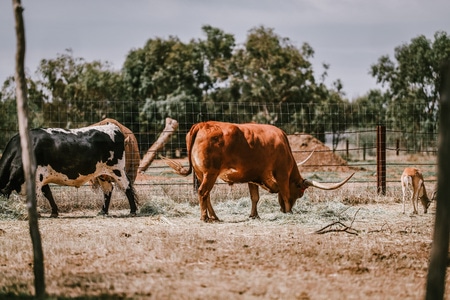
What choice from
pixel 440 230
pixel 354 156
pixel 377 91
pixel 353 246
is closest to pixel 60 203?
pixel 353 246

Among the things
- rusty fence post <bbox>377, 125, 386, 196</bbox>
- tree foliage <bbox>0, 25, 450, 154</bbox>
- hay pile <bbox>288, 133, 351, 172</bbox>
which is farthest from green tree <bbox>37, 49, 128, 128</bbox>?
rusty fence post <bbox>377, 125, 386, 196</bbox>

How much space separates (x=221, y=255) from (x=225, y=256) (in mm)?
74

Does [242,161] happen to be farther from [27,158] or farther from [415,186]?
[27,158]

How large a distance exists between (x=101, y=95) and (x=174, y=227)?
37810 millimetres

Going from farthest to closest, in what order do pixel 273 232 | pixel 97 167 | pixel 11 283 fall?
pixel 97 167 → pixel 273 232 → pixel 11 283

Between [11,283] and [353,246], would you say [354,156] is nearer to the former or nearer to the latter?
[353,246]

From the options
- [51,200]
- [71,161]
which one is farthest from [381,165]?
[51,200]

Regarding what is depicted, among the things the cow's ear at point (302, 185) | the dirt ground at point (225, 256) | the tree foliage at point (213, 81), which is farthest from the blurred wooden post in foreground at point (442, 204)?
the tree foliage at point (213, 81)

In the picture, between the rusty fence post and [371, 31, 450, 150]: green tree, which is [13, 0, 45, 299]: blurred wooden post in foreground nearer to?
the rusty fence post

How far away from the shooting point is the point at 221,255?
24.3ft

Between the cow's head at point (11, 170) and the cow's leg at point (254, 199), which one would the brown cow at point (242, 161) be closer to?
the cow's leg at point (254, 199)

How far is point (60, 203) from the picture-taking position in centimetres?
1353

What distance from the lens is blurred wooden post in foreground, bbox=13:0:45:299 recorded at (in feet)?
18.0

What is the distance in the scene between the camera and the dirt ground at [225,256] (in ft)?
19.0
